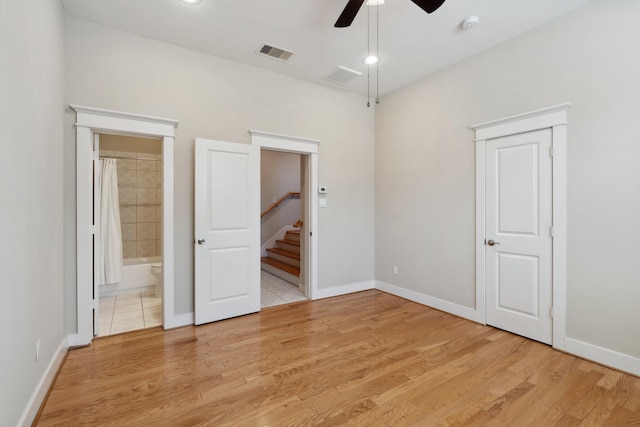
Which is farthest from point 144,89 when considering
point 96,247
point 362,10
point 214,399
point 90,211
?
point 214,399

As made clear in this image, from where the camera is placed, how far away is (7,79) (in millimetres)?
1535

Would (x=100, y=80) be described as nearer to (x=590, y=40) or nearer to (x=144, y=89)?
(x=144, y=89)

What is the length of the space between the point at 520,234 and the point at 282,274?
3819mm

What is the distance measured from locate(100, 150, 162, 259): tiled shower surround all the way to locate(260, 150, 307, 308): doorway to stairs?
208 cm

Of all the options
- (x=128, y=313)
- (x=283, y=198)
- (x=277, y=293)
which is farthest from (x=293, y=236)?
(x=128, y=313)

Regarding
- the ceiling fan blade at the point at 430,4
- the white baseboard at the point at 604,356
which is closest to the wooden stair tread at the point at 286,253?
the white baseboard at the point at 604,356

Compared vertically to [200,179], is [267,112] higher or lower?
higher

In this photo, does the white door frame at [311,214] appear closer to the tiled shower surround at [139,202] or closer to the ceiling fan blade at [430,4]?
the ceiling fan blade at [430,4]

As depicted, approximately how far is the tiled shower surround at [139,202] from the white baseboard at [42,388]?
2611mm

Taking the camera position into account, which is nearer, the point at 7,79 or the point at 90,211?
the point at 7,79

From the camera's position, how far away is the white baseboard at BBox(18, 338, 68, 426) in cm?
176

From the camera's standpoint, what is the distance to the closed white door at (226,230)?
338 centimetres

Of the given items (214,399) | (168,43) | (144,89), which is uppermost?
(168,43)

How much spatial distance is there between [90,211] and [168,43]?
1948 mm
